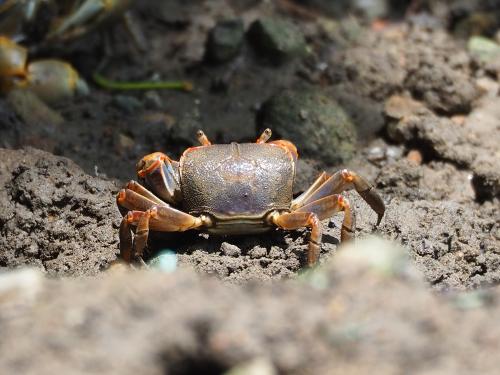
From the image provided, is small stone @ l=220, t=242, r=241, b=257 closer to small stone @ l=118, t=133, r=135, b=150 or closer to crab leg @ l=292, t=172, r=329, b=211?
crab leg @ l=292, t=172, r=329, b=211

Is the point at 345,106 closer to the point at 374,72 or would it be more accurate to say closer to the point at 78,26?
the point at 374,72

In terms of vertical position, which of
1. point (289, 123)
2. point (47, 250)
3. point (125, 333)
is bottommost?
point (47, 250)

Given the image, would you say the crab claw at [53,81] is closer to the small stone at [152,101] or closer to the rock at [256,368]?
the small stone at [152,101]

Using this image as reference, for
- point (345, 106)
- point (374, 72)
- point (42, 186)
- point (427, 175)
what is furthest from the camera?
point (374, 72)

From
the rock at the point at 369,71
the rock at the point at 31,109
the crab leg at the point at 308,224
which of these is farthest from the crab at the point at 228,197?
the rock at the point at 369,71

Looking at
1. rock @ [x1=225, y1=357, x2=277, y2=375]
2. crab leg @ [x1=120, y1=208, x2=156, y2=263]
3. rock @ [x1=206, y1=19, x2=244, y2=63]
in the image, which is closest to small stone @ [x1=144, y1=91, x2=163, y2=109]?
rock @ [x1=206, y1=19, x2=244, y2=63]

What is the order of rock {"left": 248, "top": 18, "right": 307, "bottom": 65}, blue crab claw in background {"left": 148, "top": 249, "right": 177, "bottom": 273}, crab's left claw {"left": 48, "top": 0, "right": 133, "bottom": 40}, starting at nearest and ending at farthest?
1. blue crab claw in background {"left": 148, "top": 249, "right": 177, "bottom": 273}
2. rock {"left": 248, "top": 18, "right": 307, "bottom": 65}
3. crab's left claw {"left": 48, "top": 0, "right": 133, "bottom": 40}

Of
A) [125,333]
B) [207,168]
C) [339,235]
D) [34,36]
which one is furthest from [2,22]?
[125,333]
